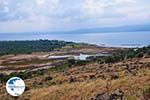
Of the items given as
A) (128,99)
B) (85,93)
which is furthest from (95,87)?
(128,99)

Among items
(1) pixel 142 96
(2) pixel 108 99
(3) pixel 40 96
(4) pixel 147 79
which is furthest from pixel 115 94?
(3) pixel 40 96

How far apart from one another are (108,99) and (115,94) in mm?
520

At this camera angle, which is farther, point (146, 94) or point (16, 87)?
point (16, 87)

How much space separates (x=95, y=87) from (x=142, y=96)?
20.3 feet

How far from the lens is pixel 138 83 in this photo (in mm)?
16203

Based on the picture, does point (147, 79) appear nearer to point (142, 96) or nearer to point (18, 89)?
point (142, 96)

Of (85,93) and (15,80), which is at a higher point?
(15,80)

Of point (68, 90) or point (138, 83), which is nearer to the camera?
point (138, 83)

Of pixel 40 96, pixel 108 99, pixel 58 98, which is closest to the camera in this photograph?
pixel 108 99

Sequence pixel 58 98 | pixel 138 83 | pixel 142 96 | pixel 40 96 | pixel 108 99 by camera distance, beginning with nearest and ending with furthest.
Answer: pixel 142 96 < pixel 108 99 < pixel 138 83 < pixel 58 98 < pixel 40 96

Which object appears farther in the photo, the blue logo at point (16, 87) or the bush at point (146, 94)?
the blue logo at point (16, 87)

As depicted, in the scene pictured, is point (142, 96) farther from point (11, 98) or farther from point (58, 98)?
point (11, 98)

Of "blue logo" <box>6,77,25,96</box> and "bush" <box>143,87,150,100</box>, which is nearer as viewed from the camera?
"bush" <box>143,87,150,100</box>

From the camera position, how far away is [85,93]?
1705 centimetres
